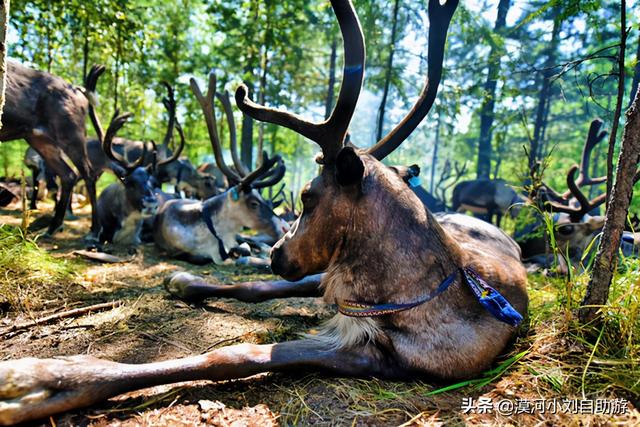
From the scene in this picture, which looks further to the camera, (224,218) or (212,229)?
(224,218)

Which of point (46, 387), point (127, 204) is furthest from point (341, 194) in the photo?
point (127, 204)

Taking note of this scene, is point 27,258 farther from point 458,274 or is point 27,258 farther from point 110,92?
point 110,92

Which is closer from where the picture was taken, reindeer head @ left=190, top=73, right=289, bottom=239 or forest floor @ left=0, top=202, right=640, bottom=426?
forest floor @ left=0, top=202, right=640, bottom=426

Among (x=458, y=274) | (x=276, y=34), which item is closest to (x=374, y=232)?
(x=458, y=274)

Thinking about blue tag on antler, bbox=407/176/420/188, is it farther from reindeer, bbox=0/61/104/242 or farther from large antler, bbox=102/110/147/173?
reindeer, bbox=0/61/104/242

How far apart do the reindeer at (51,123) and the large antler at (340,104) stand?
487 centimetres

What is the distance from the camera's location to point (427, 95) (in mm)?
2793

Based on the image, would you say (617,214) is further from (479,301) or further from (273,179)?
(273,179)

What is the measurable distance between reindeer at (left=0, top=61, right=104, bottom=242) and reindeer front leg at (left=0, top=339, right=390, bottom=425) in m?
4.89

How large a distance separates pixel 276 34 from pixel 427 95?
1049cm

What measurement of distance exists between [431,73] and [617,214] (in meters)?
1.57

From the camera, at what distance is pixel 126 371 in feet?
5.76

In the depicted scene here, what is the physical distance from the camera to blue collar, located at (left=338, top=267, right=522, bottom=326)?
2070mm

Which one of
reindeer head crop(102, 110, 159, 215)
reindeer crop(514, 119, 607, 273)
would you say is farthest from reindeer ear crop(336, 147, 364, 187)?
reindeer head crop(102, 110, 159, 215)
